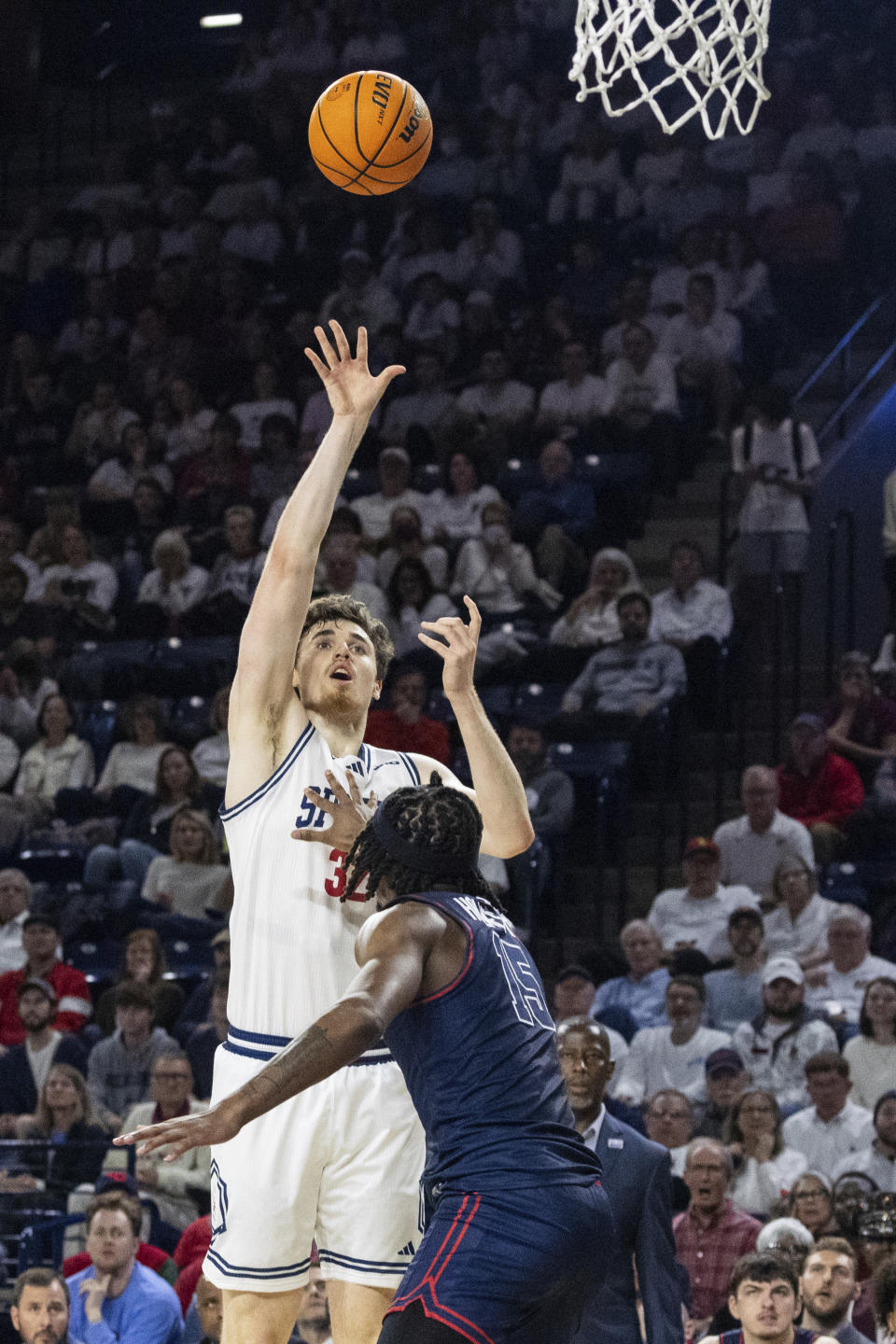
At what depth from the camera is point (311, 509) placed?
502cm

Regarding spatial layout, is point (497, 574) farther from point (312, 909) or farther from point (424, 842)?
point (424, 842)

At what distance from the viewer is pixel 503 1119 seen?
4047 mm

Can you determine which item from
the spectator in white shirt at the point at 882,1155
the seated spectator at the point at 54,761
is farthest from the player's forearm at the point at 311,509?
the seated spectator at the point at 54,761

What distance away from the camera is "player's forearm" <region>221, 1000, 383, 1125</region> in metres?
3.75

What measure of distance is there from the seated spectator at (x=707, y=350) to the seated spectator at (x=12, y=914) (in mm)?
5776

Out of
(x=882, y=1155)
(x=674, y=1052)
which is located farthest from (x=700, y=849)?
(x=882, y=1155)

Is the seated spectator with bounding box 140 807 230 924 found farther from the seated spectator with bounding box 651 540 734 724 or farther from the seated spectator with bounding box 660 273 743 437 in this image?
the seated spectator with bounding box 660 273 743 437

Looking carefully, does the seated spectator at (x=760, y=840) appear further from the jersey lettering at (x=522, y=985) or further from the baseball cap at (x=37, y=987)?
the jersey lettering at (x=522, y=985)

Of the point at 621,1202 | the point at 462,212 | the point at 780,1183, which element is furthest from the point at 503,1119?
the point at 462,212

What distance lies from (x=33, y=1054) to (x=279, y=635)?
5.93 meters

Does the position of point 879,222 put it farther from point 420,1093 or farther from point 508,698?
point 420,1093

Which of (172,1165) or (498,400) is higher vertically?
(498,400)

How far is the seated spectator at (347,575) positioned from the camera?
12750mm

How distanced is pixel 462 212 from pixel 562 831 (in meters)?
6.74
